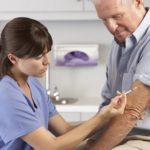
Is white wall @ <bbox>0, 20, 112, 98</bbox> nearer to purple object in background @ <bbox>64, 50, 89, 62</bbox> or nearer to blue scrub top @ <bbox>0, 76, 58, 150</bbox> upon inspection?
purple object in background @ <bbox>64, 50, 89, 62</bbox>

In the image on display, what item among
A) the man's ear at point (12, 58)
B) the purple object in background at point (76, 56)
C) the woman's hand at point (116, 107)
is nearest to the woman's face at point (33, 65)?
the man's ear at point (12, 58)

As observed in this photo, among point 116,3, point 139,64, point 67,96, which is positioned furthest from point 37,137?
point 67,96

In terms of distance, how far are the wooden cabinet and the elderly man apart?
3.66 feet

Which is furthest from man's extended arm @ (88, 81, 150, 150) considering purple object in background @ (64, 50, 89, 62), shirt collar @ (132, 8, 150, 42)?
purple object in background @ (64, 50, 89, 62)

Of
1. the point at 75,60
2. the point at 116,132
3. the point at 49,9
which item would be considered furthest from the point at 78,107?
the point at 116,132

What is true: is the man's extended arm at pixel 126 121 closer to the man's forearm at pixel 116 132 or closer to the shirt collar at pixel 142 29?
the man's forearm at pixel 116 132

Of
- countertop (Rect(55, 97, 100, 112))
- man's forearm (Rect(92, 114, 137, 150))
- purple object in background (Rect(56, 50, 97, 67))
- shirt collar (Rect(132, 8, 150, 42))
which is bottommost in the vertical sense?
countertop (Rect(55, 97, 100, 112))

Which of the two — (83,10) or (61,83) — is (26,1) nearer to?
(83,10)

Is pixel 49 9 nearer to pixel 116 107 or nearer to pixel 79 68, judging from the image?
pixel 79 68

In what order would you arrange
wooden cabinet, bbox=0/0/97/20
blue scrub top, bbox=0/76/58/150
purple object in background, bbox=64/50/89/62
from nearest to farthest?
blue scrub top, bbox=0/76/58/150, wooden cabinet, bbox=0/0/97/20, purple object in background, bbox=64/50/89/62

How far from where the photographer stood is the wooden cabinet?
2764 mm

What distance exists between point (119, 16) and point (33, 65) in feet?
1.30

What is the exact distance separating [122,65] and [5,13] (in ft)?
4.89

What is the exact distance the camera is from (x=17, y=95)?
134 centimetres
